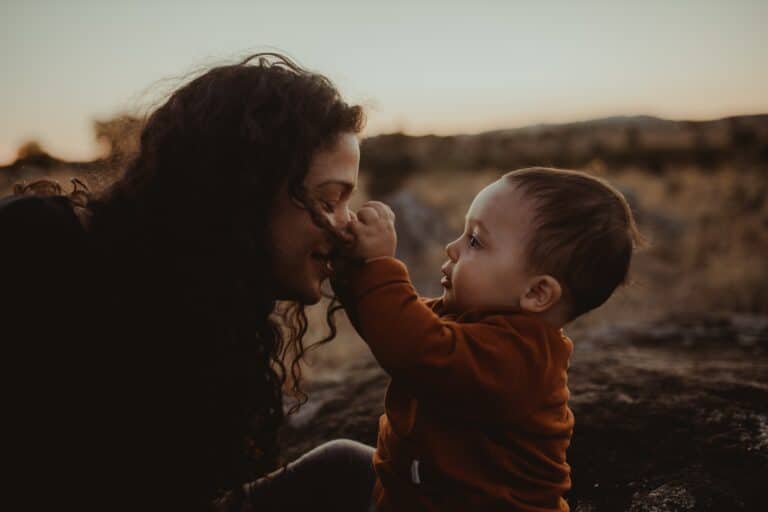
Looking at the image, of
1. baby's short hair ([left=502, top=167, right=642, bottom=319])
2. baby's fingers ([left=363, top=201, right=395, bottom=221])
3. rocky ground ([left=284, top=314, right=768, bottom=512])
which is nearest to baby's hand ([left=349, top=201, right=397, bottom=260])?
baby's fingers ([left=363, top=201, right=395, bottom=221])

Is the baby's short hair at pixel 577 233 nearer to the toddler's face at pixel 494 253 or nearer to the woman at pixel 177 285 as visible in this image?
the toddler's face at pixel 494 253

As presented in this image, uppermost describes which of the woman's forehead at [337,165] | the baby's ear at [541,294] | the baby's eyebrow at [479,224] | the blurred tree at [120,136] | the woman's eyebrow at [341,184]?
the blurred tree at [120,136]

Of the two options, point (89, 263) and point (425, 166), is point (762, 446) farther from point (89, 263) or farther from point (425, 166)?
point (425, 166)

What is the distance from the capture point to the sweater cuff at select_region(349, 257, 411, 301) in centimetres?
146

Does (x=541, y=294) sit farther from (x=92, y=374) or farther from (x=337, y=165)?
(x=92, y=374)

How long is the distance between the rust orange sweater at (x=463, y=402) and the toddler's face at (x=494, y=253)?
0.23 ft

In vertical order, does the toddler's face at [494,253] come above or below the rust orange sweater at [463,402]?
above

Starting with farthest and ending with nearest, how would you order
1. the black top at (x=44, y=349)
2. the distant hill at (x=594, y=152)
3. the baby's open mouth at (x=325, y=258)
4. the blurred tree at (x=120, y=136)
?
the distant hill at (x=594, y=152)
the blurred tree at (x=120, y=136)
the baby's open mouth at (x=325, y=258)
the black top at (x=44, y=349)

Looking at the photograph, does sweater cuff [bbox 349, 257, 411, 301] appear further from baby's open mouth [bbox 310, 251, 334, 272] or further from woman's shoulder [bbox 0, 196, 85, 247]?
woman's shoulder [bbox 0, 196, 85, 247]

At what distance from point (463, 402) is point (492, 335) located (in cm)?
20

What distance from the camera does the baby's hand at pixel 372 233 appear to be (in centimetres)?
151

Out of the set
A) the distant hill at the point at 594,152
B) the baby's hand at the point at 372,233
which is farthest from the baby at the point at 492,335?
the distant hill at the point at 594,152

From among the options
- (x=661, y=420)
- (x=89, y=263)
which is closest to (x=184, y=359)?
(x=89, y=263)

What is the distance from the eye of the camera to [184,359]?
1.46 metres
